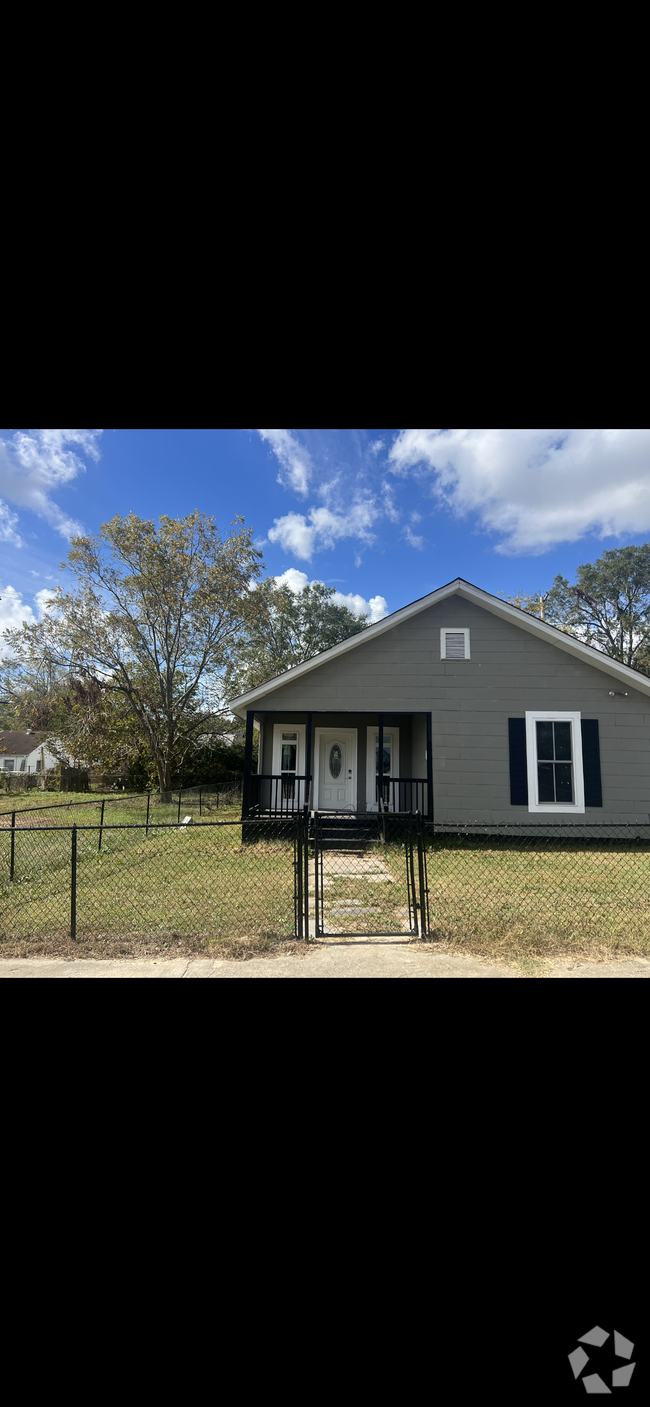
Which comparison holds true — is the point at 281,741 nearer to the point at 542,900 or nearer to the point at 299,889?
the point at 542,900

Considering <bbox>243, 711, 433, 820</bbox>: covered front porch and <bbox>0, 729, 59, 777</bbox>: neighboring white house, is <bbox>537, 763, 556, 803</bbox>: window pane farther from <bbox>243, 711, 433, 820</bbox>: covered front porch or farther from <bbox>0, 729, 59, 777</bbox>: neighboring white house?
<bbox>0, 729, 59, 777</bbox>: neighboring white house

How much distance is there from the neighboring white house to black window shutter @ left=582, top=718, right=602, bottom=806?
33240mm

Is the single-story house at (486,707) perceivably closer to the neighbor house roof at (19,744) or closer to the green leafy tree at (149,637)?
the green leafy tree at (149,637)

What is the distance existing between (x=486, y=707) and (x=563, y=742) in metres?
1.43

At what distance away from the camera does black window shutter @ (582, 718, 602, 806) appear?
31.5 feet

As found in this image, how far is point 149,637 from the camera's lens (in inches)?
800

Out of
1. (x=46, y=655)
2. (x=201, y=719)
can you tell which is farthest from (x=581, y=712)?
(x=46, y=655)

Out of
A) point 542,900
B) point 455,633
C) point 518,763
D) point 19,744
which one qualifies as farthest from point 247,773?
point 19,744

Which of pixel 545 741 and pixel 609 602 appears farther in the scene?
pixel 609 602

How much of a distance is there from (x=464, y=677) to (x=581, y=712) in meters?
2.07

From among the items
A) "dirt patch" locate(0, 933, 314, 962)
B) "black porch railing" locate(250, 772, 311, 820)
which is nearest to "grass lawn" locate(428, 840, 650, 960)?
"dirt patch" locate(0, 933, 314, 962)

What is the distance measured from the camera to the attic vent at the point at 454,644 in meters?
10.3
